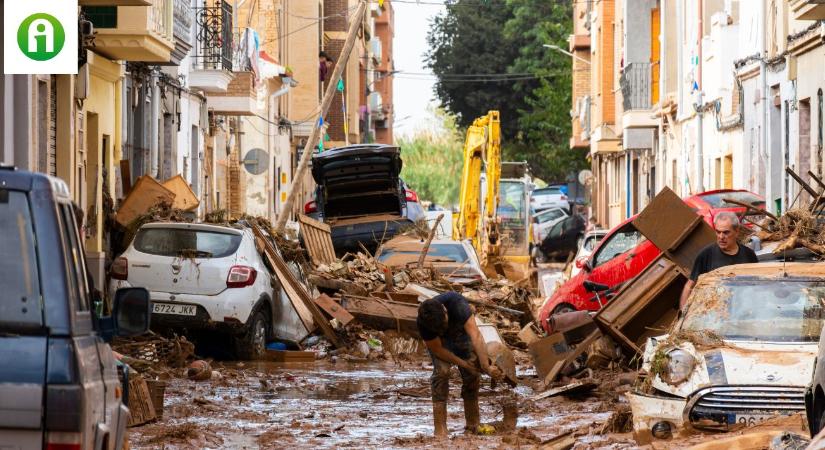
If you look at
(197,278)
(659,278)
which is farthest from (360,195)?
(659,278)

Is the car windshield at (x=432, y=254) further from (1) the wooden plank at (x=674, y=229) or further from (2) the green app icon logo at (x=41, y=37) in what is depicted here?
(1) the wooden plank at (x=674, y=229)

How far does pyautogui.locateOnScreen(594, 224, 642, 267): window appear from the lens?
21.6 metres

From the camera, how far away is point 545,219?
2485 inches

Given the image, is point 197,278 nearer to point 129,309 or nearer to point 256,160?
point 129,309

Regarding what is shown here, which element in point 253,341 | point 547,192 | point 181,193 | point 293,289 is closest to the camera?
point 253,341

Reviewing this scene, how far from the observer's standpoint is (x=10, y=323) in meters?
5.83

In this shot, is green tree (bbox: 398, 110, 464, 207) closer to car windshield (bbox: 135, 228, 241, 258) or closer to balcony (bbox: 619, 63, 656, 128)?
balcony (bbox: 619, 63, 656, 128)

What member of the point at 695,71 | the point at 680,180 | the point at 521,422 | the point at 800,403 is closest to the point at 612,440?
the point at 800,403

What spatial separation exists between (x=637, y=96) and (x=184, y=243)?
2681cm

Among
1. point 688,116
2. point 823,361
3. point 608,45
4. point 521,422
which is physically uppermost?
point 608,45

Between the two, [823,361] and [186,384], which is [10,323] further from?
[186,384]

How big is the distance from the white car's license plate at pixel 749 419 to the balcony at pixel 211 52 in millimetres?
23977

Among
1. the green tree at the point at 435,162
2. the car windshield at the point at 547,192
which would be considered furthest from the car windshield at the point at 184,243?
the green tree at the point at 435,162

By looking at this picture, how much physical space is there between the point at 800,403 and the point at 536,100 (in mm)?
69020
